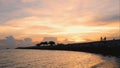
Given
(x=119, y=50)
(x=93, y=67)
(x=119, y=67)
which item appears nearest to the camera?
(x=119, y=67)

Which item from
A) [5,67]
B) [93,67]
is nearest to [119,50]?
[93,67]

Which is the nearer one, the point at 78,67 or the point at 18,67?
the point at 78,67

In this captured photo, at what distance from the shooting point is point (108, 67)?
46.7 meters

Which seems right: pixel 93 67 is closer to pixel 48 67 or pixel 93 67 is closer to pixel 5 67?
pixel 48 67

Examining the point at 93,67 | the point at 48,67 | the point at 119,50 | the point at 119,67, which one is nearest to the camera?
the point at 119,67

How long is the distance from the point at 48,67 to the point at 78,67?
24.3 feet

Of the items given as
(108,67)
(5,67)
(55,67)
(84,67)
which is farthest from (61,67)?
(5,67)

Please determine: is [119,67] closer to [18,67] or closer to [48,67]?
[48,67]

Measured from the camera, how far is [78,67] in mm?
49656

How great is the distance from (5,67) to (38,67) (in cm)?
887

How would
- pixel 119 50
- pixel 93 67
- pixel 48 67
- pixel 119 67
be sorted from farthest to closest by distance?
1. pixel 119 50
2. pixel 48 67
3. pixel 93 67
4. pixel 119 67

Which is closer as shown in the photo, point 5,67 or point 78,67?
point 78,67

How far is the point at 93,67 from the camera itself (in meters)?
48.8

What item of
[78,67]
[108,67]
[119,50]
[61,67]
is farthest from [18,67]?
[119,50]
